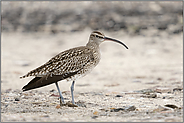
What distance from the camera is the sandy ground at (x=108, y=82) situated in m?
6.12

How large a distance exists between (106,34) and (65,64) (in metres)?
9.27

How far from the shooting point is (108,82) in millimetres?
9914

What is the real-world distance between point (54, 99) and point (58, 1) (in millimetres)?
11849

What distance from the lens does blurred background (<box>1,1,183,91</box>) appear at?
1147 cm

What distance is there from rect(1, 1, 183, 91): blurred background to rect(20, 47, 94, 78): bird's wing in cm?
284

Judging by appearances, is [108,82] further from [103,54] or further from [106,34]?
[106,34]

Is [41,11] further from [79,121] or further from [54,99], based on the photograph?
[79,121]

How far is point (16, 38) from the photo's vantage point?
1716 cm

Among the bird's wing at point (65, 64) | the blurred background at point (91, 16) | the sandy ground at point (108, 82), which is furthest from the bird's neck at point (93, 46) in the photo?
the blurred background at point (91, 16)

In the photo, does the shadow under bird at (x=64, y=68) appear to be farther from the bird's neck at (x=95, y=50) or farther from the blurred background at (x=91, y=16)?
the blurred background at (x=91, y=16)

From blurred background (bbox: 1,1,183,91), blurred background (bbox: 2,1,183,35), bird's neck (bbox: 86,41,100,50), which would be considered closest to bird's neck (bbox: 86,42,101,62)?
bird's neck (bbox: 86,41,100,50)

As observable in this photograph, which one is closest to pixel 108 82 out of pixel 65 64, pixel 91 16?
pixel 65 64

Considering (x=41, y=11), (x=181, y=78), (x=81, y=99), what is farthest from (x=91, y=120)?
(x=41, y=11)

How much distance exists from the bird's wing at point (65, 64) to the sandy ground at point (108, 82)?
2.17 feet
